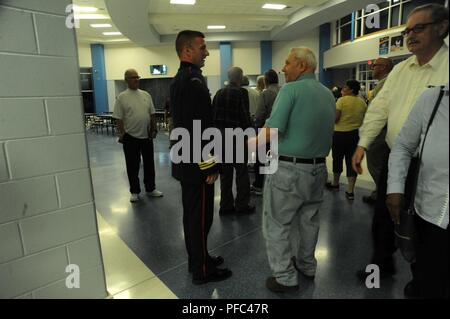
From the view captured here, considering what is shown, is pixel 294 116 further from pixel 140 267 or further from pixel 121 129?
pixel 121 129

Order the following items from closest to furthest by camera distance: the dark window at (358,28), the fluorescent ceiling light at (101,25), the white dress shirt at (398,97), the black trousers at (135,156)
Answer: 1. the white dress shirt at (398,97)
2. the black trousers at (135,156)
3. the dark window at (358,28)
4. the fluorescent ceiling light at (101,25)

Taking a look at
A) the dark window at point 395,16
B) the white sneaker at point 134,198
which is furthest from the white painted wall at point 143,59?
the white sneaker at point 134,198

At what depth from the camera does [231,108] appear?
2.98m

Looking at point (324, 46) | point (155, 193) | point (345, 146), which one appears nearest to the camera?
point (345, 146)

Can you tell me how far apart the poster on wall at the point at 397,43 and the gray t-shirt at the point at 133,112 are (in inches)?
308

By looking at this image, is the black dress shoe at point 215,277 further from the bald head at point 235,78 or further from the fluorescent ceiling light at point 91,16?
the fluorescent ceiling light at point 91,16

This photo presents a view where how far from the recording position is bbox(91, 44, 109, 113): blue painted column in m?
14.9

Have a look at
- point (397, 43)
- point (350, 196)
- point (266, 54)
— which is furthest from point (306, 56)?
point (266, 54)

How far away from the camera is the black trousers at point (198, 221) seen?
6.44 ft

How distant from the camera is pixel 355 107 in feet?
11.9

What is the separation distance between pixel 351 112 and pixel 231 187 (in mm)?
1771

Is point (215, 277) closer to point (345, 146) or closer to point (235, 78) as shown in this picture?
point (235, 78)
